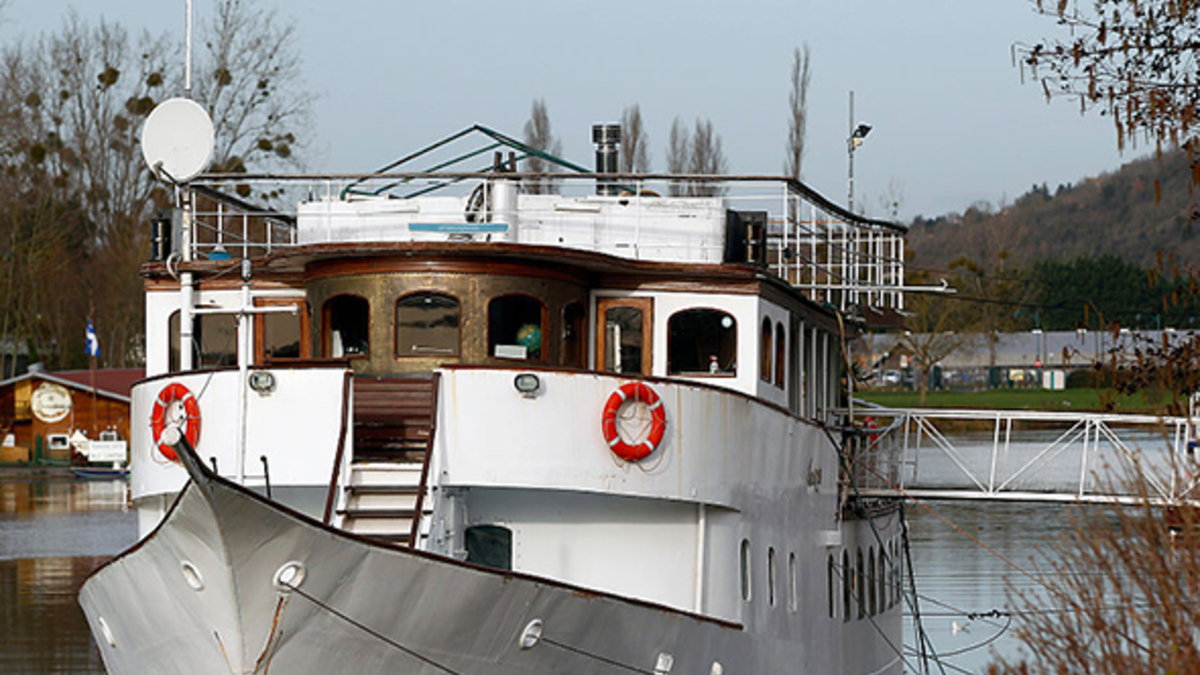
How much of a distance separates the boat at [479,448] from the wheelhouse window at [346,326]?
3 centimetres

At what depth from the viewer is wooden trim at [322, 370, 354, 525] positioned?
13.8 metres

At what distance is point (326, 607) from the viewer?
12.3 metres

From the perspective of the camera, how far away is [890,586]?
78.1ft

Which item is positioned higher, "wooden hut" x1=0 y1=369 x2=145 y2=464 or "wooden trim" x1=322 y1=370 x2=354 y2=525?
"wooden trim" x1=322 y1=370 x2=354 y2=525

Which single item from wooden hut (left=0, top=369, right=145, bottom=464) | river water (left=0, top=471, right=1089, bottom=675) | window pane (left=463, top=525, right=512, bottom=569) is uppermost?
window pane (left=463, top=525, right=512, bottom=569)

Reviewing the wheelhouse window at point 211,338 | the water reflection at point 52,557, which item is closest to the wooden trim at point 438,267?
the wheelhouse window at point 211,338

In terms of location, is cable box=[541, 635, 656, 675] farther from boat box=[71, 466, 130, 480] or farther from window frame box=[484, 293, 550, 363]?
boat box=[71, 466, 130, 480]

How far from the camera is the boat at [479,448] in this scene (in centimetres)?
1248

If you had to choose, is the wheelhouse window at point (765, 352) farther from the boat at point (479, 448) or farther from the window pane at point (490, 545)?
the window pane at point (490, 545)

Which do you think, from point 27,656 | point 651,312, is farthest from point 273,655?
point 27,656

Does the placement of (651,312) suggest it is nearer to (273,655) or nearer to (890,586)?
(273,655)

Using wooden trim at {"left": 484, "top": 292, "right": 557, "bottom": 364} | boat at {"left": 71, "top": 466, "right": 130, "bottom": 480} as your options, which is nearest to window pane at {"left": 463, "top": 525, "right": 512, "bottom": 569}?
wooden trim at {"left": 484, "top": 292, "right": 557, "bottom": 364}

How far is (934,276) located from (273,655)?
6264 centimetres

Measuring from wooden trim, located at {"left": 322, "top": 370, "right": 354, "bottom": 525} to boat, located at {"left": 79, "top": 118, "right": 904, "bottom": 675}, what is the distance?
0.02 meters
